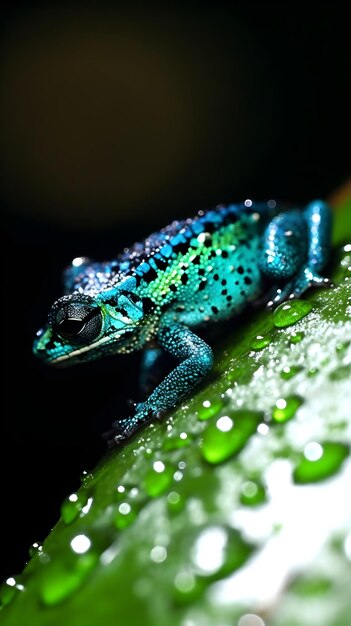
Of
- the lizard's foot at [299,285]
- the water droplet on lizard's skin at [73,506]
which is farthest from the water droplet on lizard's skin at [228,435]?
the lizard's foot at [299,285]

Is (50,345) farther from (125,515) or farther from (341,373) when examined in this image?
(341,373)

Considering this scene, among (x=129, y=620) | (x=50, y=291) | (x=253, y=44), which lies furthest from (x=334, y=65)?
(x=129, y=620)

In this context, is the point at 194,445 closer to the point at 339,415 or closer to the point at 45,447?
the point at 339,415

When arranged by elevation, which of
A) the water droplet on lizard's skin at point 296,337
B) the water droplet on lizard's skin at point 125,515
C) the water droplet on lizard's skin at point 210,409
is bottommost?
the water droplet on lizard's skin at point 296,337

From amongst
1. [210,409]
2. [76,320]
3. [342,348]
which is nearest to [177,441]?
[210,409]

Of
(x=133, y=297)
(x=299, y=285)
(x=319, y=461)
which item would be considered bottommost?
(x=299, y=285)

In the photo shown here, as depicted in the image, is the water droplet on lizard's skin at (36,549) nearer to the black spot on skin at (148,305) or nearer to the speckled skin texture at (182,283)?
the speckled skin texture at (182,283)
